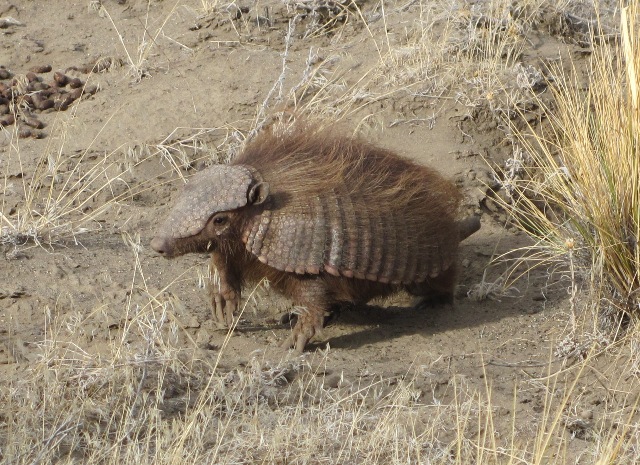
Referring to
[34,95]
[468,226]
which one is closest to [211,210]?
[468,226]

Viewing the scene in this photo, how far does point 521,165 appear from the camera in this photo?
24.3 ft

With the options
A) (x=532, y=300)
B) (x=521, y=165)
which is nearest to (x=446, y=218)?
(x=532, y=300)

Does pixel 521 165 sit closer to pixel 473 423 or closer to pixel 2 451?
pixel 473 423

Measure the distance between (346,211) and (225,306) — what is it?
38.2 inches

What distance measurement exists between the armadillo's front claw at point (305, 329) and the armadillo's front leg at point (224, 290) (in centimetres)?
39

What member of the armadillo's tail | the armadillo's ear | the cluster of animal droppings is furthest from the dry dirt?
the armadillo's ear

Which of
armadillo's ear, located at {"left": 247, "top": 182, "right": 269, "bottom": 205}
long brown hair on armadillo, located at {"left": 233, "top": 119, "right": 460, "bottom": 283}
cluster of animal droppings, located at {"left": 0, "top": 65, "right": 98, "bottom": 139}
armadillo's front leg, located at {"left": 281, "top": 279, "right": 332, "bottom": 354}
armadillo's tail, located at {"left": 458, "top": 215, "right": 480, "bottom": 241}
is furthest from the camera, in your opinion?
cluster of animal droppings, located at {"left": 0, "top": 65, "right": 98, "bottom": 139}

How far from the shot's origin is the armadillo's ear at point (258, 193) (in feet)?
18.1

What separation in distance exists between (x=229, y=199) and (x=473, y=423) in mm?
1830

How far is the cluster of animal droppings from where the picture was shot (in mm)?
8148

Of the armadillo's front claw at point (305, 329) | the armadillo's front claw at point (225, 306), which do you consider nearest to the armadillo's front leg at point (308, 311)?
the armadillo's front claw at point (305, 329)

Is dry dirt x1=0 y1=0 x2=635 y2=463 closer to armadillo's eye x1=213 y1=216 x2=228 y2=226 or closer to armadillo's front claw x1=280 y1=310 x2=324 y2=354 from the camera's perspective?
armadillo's front claw x1=280 y1=310 x2=324 y2=354

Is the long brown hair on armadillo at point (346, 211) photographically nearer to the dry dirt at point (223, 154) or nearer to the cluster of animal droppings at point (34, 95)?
the dry dirt at point (223, 154)

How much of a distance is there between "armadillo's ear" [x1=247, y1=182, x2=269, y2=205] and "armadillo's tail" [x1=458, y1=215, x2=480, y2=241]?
1623 millimetres
